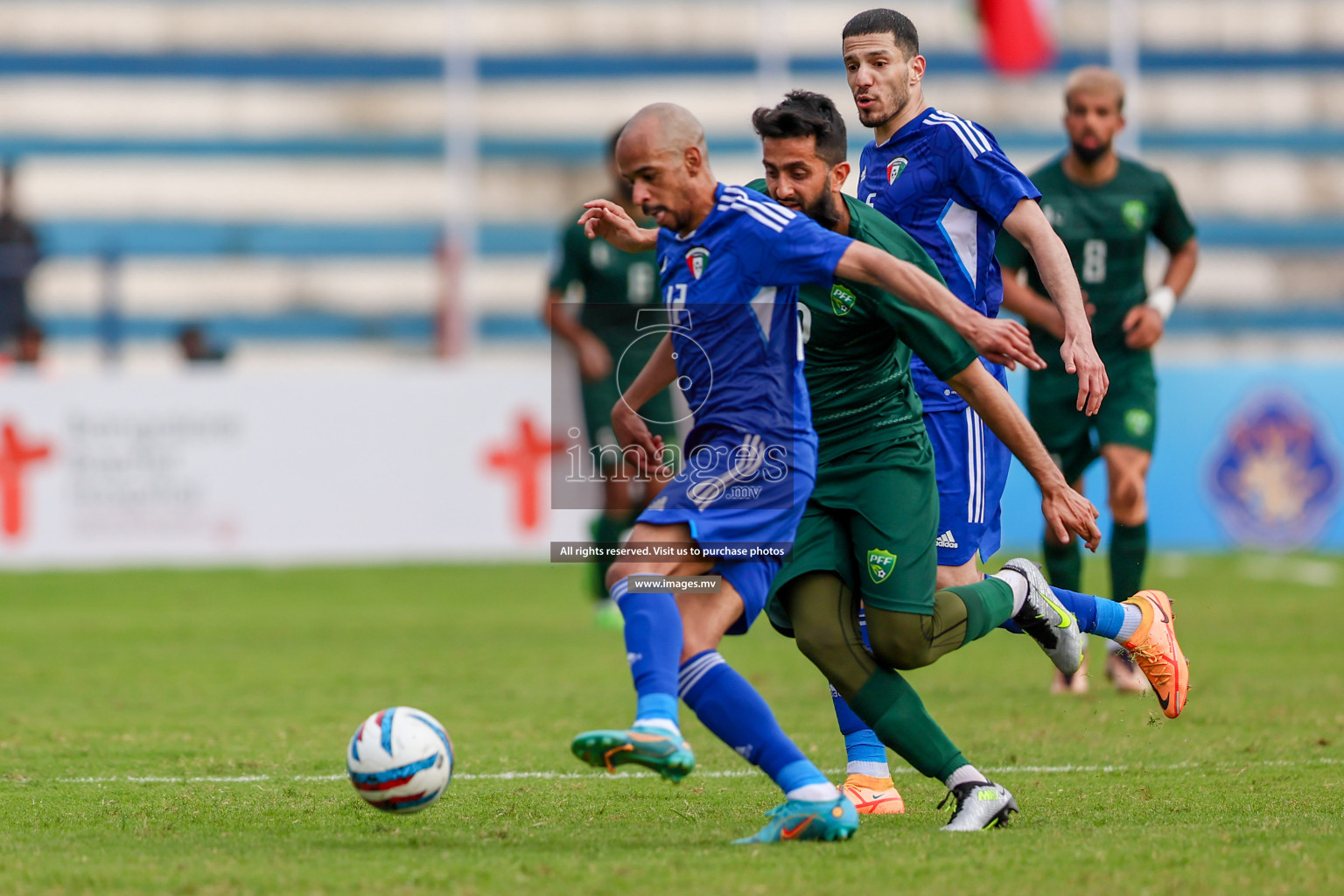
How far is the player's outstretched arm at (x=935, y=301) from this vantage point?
4488 millimetres

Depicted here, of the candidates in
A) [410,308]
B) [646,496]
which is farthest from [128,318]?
[646,496]

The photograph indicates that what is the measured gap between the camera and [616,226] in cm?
533

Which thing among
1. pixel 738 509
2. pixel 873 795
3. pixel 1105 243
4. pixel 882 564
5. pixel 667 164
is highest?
pixel 667 164

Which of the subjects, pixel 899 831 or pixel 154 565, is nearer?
pixel 899 831

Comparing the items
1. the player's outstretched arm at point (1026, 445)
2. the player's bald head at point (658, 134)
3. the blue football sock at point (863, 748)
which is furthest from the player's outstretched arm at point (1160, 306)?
the player's bald head at point (658, 134)

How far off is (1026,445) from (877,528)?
490 mm

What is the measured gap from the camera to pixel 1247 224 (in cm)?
2267

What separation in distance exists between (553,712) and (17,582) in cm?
748

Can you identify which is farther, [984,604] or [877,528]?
[984,604]

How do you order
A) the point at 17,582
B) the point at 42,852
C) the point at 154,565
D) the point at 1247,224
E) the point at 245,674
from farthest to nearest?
the point at 1247,224
the point at 154,565
the point at 17,582
the point at 245,674
the point at 42,852

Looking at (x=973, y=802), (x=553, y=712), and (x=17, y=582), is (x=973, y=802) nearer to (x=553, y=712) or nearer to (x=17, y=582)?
(x=553, y=712)

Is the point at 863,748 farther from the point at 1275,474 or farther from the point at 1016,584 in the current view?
the point at 1275,474

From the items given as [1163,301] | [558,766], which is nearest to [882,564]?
[558,766]

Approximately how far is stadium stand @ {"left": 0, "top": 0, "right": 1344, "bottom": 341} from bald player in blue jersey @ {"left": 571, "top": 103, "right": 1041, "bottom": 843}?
16763mm
